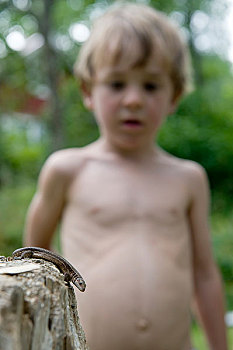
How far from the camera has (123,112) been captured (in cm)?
Result: 109

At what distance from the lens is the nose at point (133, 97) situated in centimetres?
107

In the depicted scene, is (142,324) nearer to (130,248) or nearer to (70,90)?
(130,248)

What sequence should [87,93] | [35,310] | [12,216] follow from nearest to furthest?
[35,310] < [87,93] < [12,216]

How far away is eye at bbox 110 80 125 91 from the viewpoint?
1.11 meters

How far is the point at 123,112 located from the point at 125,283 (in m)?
0.34

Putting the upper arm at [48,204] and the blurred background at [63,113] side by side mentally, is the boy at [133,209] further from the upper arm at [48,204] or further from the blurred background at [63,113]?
A: the blurred background at [63,113]

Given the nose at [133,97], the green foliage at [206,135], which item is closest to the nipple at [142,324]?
the nose at [133,97]

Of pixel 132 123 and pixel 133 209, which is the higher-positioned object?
pixel 132 123

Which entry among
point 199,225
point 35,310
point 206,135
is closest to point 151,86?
point 199,225

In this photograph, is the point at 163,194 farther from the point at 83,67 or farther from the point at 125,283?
the point at 83,67

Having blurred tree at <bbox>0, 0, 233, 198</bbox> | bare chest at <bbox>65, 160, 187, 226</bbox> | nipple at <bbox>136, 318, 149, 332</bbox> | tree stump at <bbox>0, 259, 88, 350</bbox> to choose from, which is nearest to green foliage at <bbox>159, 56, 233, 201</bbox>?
blurred tree at <bbox>0, 0, 233, 198</bbox>

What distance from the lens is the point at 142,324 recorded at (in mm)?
989

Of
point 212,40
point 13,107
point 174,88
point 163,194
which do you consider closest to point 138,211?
point 163,194

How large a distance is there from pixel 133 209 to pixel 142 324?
226 mm
